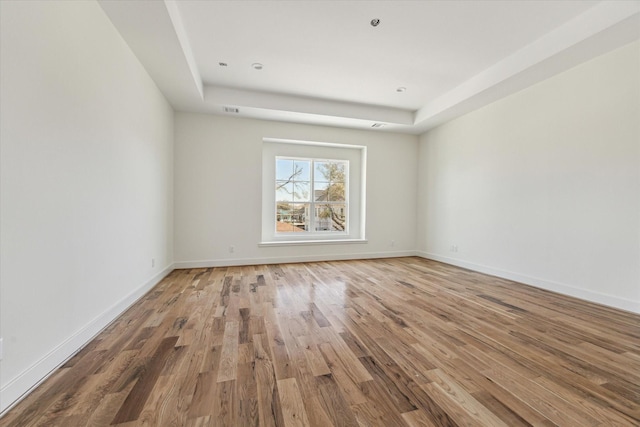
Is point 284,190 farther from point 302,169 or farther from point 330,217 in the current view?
point 330,217

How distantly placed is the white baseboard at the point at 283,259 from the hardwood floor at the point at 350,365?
1533mm

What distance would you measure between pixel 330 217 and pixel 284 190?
1.11 meters

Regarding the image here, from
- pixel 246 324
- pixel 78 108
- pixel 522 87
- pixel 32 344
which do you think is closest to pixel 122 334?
pixel 32 344

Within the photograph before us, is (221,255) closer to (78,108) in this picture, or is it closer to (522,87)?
(78,108)

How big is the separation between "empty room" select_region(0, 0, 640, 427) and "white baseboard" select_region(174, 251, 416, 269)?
0.14ft

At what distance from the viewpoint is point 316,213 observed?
5352 mm

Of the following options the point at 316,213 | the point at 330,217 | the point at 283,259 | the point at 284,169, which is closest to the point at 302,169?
the point at 284,169

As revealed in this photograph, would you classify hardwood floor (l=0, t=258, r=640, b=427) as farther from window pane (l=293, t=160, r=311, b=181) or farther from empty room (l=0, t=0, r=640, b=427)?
window pane (l=293, t=160, r=311, b=181)

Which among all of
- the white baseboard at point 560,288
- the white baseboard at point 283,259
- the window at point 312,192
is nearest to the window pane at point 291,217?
the window at point 312,192

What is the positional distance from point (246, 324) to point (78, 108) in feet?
6.55

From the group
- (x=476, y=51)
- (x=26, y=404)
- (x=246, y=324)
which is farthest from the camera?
(x=476, y=51)

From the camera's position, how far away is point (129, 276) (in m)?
2.62

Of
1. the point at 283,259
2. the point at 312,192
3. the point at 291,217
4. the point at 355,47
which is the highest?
the point at 355,47

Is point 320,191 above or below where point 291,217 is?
above
